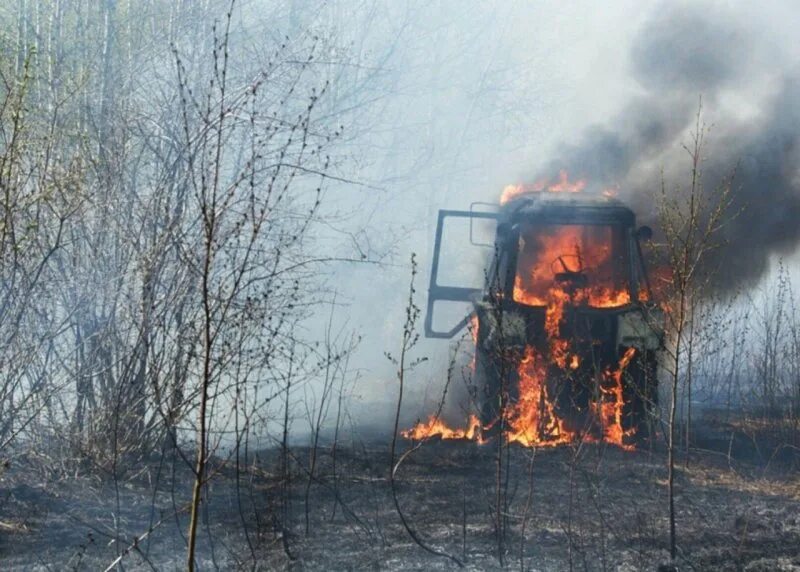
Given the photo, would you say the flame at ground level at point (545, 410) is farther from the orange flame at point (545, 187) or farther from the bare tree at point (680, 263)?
A: the orange flame at point (545, 187)

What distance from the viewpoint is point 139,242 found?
807 centimetres

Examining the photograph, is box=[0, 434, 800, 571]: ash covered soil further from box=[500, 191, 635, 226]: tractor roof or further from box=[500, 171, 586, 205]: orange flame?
box=[500, 171, 586, 205]: orange flame

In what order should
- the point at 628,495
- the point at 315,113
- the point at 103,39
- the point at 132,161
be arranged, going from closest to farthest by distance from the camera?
1. the point at 628,495
2. the point at 132,161
3. the point at 103,39
4. the point at 315,113

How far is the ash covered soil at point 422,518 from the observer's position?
6.05 metres

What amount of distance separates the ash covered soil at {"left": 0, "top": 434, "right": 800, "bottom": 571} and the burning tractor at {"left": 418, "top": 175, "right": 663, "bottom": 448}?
2.57 feet

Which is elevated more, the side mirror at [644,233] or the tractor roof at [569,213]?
the tractor roof at [569,213]

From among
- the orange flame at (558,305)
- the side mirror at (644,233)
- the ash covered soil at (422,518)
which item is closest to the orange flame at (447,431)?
the orange flame at (558,305)

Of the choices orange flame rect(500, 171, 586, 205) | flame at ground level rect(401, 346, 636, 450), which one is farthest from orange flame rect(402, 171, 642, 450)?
orange flame rect(500, 171, 586, 205)

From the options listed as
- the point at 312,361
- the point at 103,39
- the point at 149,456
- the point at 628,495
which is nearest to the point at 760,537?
the point at 628,495

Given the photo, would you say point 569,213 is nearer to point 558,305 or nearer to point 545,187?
point 558,305

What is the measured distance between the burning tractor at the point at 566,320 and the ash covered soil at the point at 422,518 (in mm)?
784

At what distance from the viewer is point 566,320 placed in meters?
9.76

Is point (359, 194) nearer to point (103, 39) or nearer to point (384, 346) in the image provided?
point (384, 346)

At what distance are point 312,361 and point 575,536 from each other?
14.1m
